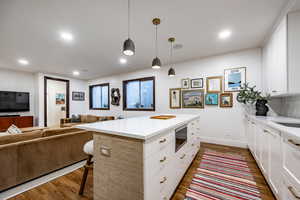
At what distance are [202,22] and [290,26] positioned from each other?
1.25m

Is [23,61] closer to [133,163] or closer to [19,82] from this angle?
[19,82]

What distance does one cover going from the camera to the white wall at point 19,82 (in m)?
4.82

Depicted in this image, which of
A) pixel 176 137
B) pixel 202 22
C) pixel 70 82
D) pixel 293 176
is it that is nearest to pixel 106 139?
pixel 176 137

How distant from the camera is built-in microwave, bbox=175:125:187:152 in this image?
1.67 m

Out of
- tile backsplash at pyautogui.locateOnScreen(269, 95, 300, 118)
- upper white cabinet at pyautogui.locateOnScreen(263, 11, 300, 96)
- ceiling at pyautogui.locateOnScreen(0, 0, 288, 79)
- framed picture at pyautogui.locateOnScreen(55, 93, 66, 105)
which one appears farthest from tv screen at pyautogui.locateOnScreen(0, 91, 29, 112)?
tile backsplash at pyautogui.locateOnScreen(269, 95, 300, 118)

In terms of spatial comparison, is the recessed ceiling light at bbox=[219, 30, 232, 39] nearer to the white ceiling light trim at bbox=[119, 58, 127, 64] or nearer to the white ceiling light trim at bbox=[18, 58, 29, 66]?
the white ceiling light trim at bbox=[119, 58, 127, 64]

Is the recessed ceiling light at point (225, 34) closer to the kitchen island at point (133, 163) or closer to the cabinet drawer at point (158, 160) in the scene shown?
the kitchen island at point (133, 163)

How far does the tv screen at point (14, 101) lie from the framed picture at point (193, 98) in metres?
6.52

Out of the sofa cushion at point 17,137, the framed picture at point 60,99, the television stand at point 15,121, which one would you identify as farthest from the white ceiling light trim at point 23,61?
the sofa cushion at point 17,137

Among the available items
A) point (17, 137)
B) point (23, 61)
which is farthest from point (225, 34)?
point (23, 61)

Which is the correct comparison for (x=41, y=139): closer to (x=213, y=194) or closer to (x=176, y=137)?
(x=176, y=137)

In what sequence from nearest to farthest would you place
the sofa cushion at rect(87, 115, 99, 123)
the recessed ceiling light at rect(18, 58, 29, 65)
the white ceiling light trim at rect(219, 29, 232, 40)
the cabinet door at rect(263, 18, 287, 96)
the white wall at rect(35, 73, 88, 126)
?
the cabinet door at rect(263, 18, 287, 96) → the white ceiling light trim at rect(219, 29, 232, 40) → the recessed ceiling light at rect(18, 58, 29, 65) → the sofa cushion at rect(87, 115, 99, 123) → the white wall at rect(35, 73, 88, 126)

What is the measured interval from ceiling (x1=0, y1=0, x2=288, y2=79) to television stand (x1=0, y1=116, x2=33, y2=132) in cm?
255

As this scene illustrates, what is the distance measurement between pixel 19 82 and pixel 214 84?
768cm
